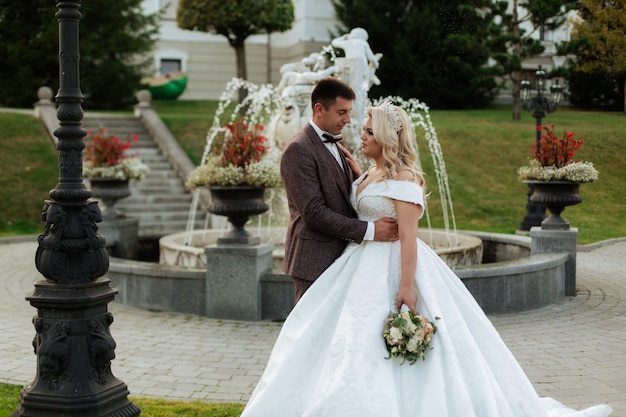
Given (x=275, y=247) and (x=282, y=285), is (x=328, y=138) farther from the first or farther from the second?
(x=275, y=247)

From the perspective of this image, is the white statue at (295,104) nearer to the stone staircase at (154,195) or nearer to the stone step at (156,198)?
the stone staircase at (154,195)

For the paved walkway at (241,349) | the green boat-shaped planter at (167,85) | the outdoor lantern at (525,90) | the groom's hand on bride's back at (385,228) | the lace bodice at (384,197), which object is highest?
the green boat-shaped planter at (167,85)

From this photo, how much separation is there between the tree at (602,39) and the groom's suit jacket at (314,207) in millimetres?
9886

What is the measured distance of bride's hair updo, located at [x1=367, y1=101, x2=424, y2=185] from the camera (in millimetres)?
4246

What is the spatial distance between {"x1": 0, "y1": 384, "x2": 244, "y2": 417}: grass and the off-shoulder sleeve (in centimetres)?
188

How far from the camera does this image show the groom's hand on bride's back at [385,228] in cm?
438

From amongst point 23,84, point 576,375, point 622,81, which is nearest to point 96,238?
point 576,375

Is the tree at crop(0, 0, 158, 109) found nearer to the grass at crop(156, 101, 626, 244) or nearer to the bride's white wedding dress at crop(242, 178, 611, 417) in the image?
the grass at crop(156, 101, 626, 244)

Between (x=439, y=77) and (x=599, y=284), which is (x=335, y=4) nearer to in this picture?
(x=439, y=77)

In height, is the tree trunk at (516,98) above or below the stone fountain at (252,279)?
above

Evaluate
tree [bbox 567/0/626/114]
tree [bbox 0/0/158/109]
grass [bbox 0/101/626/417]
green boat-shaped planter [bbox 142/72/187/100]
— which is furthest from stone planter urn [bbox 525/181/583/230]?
green boat-shaped planter [bbox 142/72/187/100]

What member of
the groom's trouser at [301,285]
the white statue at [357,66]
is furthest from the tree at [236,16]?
the groom's trouser at [301,285]

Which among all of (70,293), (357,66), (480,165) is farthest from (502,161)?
(70,293)

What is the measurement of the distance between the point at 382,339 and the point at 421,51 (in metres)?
26.7
